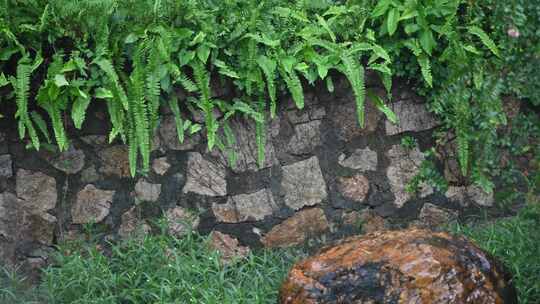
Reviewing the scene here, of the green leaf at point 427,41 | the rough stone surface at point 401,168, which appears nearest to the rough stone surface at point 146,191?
the rough stone surface at point 401,168

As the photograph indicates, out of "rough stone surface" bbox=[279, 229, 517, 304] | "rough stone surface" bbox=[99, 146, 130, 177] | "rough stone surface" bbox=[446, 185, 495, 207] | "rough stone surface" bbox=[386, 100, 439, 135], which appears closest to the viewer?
"rough stone surface" bbox=[279, 229, 517, 304]

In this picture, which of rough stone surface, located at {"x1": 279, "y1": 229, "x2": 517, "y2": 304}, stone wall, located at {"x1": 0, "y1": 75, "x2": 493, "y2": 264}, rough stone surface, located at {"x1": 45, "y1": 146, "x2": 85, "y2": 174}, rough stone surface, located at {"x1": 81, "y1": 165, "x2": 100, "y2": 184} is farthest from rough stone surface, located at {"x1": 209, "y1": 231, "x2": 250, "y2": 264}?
rough stone surface, located at {"x1": 279, "y1": 229, "x2": 517, "y2": 304}

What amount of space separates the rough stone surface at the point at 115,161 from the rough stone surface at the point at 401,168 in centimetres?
174

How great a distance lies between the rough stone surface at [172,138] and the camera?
499 centimetres

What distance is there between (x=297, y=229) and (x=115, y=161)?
1.25 m

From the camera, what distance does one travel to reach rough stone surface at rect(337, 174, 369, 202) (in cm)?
537

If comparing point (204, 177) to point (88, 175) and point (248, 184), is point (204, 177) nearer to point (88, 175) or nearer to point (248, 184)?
point (248, 184)

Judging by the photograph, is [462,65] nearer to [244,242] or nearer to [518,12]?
[518,12]

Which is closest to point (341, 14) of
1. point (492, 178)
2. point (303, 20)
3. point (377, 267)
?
point (303, 20)

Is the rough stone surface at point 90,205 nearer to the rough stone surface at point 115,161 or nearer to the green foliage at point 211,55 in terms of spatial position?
the rough stone surface at point 115,161

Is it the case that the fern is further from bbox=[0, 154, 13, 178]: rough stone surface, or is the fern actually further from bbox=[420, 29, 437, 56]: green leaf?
bbox=[420, 29, 437, 56]: green leaf

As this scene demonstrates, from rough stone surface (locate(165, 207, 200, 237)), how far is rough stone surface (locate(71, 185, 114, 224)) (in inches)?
15.1

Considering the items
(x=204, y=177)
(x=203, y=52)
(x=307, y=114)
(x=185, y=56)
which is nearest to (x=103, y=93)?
(x=185, y=56)

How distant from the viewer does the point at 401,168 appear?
5.47 metres
